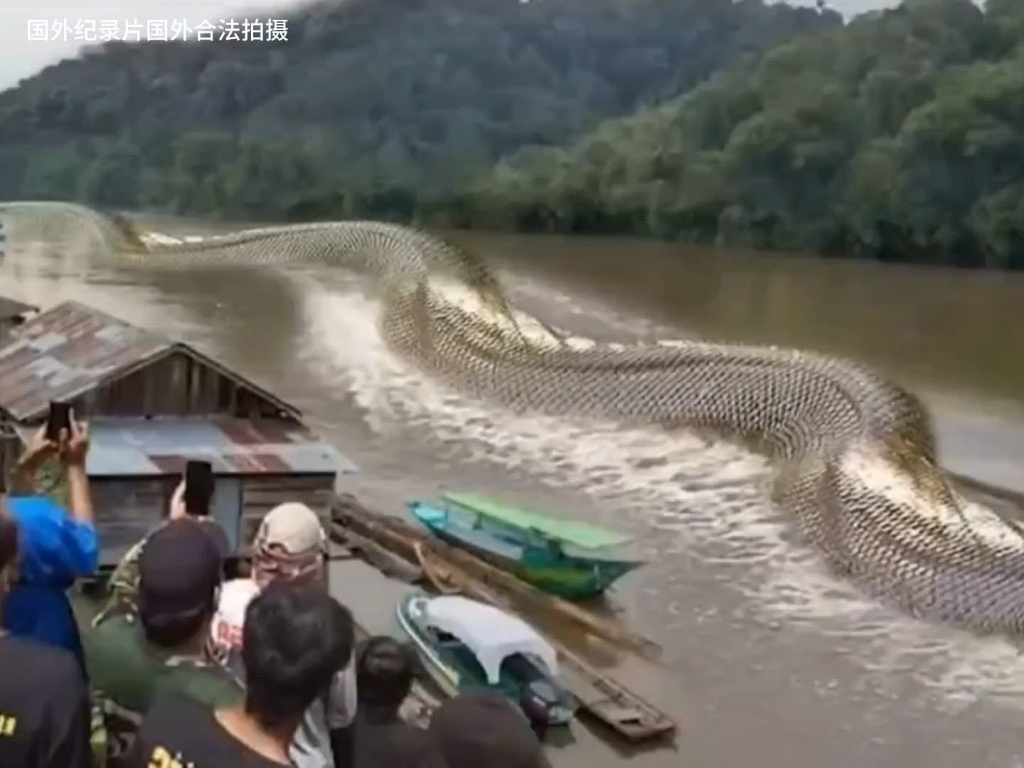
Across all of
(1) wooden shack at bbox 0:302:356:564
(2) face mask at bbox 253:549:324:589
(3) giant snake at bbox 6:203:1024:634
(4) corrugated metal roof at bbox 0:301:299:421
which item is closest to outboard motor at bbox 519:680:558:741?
(1) wooden shack at bbox 0:302:356:564

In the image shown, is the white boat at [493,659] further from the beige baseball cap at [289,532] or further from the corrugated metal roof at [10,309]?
the corrugated metal roof at [10,309]

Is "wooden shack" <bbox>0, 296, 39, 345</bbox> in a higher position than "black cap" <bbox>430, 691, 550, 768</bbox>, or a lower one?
lower

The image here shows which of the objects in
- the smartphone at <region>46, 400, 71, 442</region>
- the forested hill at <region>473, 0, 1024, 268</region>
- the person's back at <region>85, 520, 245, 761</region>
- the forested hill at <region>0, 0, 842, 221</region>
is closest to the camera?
the person's back at <region>85, 520, 245, 761</region>

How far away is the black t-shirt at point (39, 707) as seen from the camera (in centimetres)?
259

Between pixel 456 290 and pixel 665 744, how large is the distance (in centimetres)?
1084

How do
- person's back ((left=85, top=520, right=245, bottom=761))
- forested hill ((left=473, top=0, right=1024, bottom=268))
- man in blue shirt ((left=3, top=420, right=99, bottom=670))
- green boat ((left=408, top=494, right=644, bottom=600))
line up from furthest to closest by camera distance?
forested hill ((left=473, top=0, right=1024, bottom=268)) → green boat ((left=408, top=494, right=644, bottom=600)) → man in blue shirt ((left=3, top=420, right=99, bottom=670)) → person's back ((left=85, top=520, right=245, bottom=761))

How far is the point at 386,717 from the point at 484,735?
1.94 ft

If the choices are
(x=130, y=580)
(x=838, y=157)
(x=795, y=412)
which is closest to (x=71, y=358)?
(x=130, y=580)

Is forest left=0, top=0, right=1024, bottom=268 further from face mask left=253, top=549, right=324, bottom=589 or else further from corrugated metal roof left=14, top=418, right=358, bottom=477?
face mask left=253, top=549, right=324, bottom=589

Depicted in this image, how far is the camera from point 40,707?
260 centimetres

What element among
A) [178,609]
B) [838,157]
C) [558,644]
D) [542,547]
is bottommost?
[558,644]

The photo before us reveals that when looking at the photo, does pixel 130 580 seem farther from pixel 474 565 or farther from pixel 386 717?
pixel 474 565

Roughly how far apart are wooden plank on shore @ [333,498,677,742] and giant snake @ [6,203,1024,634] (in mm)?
2324

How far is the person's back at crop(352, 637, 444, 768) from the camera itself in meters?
2.61
